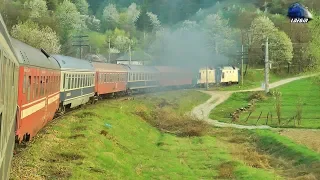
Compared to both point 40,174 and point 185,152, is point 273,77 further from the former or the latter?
point 40,174

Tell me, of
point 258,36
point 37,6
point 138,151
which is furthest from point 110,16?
point 138,151

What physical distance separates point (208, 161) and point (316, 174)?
5.13 metres

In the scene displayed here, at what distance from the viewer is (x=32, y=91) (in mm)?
16906

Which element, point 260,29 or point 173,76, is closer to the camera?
point 173,76

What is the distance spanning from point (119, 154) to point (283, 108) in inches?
1420

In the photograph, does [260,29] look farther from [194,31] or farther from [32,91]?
[32,91]

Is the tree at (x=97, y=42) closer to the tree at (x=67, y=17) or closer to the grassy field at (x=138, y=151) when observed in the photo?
the tree at (x=67, y=17)

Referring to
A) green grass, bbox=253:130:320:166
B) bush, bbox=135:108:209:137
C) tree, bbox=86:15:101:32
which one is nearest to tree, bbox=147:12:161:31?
tree, bbox=86:15:101:32

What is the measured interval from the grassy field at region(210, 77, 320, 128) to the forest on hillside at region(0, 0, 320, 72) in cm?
442

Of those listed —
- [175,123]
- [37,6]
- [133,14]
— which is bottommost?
[175,123]

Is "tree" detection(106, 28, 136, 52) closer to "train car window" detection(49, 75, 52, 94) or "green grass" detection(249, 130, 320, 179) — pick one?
"green grass" detection(249, 130, 320, 179)

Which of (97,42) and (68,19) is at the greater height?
(68,19)

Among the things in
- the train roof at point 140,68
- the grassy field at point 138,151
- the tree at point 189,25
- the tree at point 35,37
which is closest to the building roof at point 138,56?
the tree at point 189,25

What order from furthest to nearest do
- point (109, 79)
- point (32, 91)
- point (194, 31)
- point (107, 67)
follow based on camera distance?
point (194, 31)
point (107, 67)
point (109, 79)
point (32, 91)
